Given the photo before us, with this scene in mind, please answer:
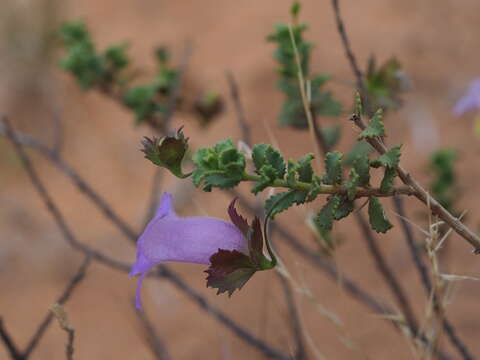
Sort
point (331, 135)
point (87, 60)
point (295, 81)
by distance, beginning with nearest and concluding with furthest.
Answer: point (295, 81) → point (331, 135) → point (87, 60)

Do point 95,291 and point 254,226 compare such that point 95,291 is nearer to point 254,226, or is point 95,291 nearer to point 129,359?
point 129,359

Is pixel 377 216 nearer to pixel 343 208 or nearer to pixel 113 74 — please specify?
pixel 343 208

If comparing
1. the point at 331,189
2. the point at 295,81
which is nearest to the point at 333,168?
the point at 331,189

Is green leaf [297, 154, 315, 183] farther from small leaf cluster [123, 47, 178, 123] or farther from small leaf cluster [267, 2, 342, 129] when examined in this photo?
small leaf cluster [123, 47, 178, 123]

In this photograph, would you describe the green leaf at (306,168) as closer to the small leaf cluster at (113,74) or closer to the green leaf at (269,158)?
the green leaf at (269,158)

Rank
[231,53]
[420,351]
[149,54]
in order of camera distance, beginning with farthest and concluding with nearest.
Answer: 1. [149,54]
2. [231,53]
3. [420,351]

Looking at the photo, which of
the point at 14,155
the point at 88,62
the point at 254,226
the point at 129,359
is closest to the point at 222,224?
the point at 254,226

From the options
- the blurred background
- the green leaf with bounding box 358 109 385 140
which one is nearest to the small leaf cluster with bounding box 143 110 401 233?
the green leaf with bounding box 358 109 385 140
